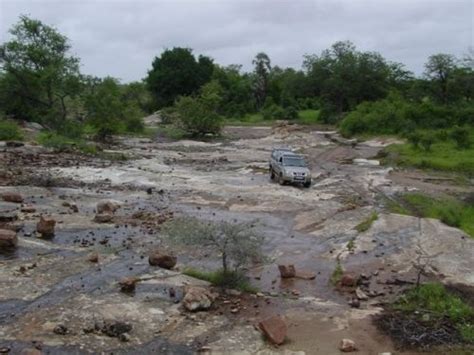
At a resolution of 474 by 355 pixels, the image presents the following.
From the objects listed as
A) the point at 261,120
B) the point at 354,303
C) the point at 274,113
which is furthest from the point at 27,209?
the point at 261,120

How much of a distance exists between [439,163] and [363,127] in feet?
71.3

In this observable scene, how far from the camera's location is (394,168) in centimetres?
3572

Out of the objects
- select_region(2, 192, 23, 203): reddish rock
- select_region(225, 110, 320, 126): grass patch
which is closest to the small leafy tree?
select_region(2, 192, 23, 203): reddish rock

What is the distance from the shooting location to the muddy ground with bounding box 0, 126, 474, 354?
10.9 meters

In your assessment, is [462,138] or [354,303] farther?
[462,138]

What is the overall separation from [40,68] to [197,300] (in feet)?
152

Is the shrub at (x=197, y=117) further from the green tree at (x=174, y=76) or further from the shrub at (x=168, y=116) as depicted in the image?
the green tree at (x=174, y=76)

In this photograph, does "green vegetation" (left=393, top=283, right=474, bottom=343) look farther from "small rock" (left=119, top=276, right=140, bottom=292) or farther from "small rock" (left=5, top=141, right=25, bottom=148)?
"small rock" (left=5, top=141, right=25, bottom=148)

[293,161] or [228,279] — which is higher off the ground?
[293,161]

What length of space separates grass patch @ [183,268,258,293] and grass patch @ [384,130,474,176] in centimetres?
2369

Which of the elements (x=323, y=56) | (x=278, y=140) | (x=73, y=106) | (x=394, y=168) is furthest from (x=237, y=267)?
(x=323, y=56)

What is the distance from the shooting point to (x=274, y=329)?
10805mm

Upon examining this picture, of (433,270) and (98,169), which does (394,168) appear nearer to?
(98,169)

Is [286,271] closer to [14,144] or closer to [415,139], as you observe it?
[415,139]
